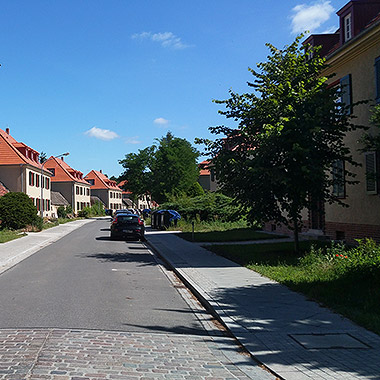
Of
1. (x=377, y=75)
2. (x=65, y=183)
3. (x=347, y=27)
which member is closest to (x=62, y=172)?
(x=65, y=183)

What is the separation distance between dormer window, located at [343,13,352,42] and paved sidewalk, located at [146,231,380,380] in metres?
12.1

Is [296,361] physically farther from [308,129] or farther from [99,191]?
[99,191]

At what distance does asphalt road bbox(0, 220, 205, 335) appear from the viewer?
22.6 ft

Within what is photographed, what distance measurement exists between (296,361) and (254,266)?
750 centimetres

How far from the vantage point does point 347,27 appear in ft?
A: 60.3

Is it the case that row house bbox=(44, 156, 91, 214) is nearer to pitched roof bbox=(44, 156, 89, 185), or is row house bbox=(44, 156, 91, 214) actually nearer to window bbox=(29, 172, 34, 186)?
pitched roof bbox=(44, 156, 89, 185)

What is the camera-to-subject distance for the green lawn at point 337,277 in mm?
→ 7363

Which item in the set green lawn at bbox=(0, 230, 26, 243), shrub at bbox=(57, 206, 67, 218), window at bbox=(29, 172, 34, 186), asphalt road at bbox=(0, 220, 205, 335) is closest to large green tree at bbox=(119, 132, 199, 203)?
shrub at bbox=(57, 206, 67, 218)

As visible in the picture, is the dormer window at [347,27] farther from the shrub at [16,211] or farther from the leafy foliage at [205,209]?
the shrub at [16,211]

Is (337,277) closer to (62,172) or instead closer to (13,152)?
(13,152)

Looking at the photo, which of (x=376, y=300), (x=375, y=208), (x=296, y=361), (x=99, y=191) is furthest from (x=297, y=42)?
(x=99, y=191)

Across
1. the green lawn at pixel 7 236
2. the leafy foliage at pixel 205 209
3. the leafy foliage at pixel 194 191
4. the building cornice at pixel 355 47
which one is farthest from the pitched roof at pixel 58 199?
the building cornice at pixel 355 47

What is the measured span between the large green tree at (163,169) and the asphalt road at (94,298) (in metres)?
53.9

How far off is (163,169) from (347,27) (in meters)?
55.2
